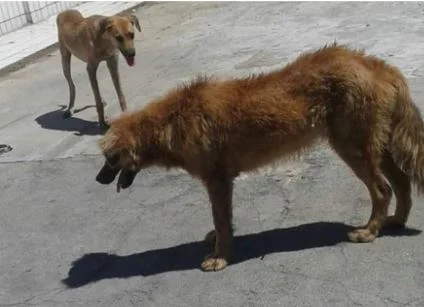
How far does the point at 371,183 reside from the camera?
5219 millimetres

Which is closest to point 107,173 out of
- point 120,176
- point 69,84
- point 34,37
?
point 120,176

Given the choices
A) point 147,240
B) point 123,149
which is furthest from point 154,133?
point 147,240

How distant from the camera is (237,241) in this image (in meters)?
5.55

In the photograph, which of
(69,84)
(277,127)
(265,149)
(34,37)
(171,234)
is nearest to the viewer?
(277,127)

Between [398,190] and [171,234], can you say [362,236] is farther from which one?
[171,234]

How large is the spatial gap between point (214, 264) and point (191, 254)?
32 cm

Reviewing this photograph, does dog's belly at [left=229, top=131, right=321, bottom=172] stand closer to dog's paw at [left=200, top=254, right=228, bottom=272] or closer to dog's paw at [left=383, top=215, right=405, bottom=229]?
dog's paw at [left=200, top=254, right=228, bottom=272]

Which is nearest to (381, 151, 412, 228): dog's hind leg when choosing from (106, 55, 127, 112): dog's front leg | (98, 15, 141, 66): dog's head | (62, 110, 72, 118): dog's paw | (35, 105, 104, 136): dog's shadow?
(98, 15, 141, 66): dog's head

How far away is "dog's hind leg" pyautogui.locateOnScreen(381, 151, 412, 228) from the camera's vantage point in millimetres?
5305

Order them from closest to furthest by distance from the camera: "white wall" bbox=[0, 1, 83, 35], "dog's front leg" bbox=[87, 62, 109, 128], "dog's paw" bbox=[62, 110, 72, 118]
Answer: "dog's front leg" bbox=[87, 62, 109, 128]
"dog's paw" bbox=[62, 110, 72, 118]
"white wall" bbox=[0, 1, 83, 35]

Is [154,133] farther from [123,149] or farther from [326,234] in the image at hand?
[326,234]

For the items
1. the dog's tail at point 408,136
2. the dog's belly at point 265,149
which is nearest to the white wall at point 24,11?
the dog's belly at point 265,149

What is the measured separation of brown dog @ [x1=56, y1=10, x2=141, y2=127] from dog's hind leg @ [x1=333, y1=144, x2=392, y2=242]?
3.54m

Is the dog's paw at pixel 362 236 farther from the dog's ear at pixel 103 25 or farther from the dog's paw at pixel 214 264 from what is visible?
the dog's ear at pixel 103 25
